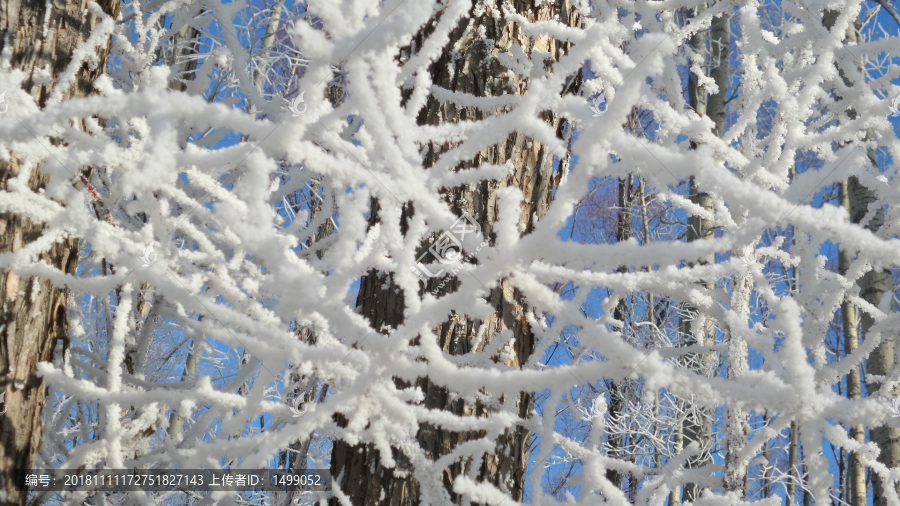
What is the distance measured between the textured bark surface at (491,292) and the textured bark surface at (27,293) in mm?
892

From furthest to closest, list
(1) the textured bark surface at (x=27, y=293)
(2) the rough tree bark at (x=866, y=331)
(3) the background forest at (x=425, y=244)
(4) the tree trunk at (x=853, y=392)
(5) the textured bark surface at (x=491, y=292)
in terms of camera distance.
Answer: (4) the tree trunk at (x=853, y=392), (2) the rough tree bark at (x=866, y=331), (5) the textured bark surface at (x=491, y=292), (1) the textured bark surface at (x=27, y=293), (3) the background forest at (x=425, y=244)

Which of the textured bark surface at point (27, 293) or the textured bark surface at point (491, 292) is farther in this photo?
the textured bark surface at point (491, 292)

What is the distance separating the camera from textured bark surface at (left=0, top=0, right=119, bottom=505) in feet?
5.08

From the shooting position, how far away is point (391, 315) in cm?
190

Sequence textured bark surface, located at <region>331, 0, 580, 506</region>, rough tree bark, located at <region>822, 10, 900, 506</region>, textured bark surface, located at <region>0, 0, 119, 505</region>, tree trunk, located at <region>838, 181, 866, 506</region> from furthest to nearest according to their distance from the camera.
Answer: tree trunk, located at <region>838, 181, 866, 506</region>
rough tree bark, located at <region>822, 10, 900, 506</region>
textured bark surface, located at <region>331, 0, 580, 506</region>
textured bark surface, located at <region>0, 0, 119, 505</region>

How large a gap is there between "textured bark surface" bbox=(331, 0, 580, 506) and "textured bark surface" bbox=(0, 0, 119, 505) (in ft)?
2.93

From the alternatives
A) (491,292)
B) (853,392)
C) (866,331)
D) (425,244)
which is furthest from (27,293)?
(853,392)

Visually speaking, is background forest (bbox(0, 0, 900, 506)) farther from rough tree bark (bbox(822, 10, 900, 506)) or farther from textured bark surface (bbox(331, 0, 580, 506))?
rough tree bark (bbox(822, 10, 900, 506))

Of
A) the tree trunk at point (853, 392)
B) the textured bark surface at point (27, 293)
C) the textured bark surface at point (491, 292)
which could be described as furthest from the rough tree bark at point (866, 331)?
the textured bark surface at point (27, 293)

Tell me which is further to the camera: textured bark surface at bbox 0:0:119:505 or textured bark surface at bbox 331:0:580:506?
textured bark surface at bbox 331:0:580:506

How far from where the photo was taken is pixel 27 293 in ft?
5.24

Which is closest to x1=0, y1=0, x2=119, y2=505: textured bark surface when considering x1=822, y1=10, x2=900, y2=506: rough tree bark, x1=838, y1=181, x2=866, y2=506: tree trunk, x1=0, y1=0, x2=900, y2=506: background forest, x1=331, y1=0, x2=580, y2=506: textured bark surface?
x1=0, y1=0, x2=900, y2=506: background forest

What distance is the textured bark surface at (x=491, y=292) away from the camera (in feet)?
5.74

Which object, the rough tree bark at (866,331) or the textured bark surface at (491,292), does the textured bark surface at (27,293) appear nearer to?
the textured bark surface at (491,292)
